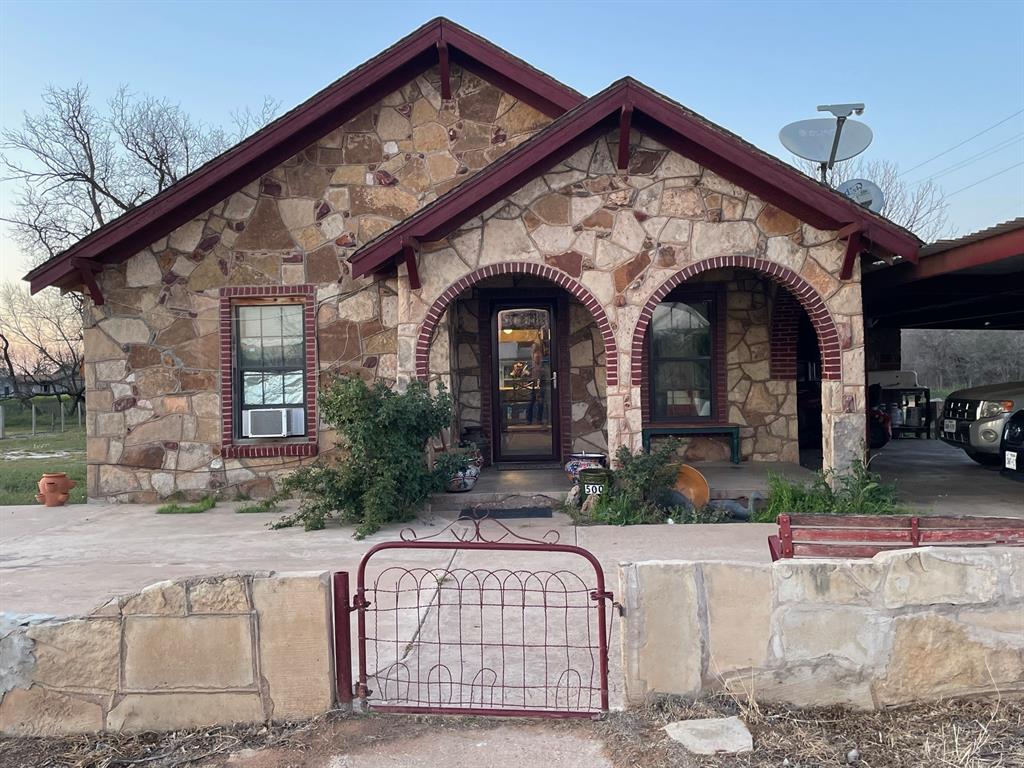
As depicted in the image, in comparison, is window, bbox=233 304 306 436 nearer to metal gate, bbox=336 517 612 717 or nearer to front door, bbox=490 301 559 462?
front door, bbox=490 301 559 462

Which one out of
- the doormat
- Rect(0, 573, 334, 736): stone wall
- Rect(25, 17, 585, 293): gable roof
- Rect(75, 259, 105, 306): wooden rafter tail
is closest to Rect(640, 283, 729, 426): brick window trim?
the doormat

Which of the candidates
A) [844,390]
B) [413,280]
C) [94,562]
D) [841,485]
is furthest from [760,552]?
[94,562]

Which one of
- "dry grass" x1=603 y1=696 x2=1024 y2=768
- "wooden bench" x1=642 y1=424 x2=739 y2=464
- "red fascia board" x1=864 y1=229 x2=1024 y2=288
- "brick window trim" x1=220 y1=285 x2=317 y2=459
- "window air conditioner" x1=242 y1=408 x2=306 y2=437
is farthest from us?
"wooden bench" x1=642 y1=424 x2=739 y2=464

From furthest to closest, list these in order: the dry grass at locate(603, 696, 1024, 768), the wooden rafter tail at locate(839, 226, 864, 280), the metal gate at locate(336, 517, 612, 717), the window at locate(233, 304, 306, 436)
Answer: the window at locate(233, 304, 306, 436), the wooden rafter tail at locate(839, 226, 864, 280), the metal gate at locate(336, 517, 612, 717), the dry grass at locate(603, 696, 1024, 768)

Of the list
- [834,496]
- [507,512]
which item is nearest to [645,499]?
[507,512]

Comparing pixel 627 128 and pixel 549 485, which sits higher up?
pixel 627 128

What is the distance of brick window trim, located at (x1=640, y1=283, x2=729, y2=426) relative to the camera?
1125 cm

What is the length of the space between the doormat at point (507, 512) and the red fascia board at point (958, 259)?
4.99 m

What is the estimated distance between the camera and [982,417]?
10992mm

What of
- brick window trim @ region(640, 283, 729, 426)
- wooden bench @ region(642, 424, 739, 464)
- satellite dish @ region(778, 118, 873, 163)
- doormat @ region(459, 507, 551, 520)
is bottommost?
doormat @ region(459, 507, 551, 520)

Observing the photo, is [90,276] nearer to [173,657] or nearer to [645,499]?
[645,499]

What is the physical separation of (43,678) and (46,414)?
35182 mm

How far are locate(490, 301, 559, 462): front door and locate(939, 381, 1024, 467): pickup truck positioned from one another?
19.0ft

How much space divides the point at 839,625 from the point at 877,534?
58.4 inches
